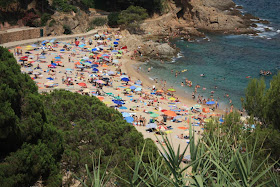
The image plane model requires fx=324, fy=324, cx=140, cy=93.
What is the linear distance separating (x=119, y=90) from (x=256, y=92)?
16.1m

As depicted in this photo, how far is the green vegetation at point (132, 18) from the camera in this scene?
54.3 meters

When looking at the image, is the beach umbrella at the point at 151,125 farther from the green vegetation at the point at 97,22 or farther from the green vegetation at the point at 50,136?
the green vegetation at the point at 97,22

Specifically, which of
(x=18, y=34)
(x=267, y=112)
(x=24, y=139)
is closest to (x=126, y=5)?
(x=18, y=34)

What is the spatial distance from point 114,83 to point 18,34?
16531mm

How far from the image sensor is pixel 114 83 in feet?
117

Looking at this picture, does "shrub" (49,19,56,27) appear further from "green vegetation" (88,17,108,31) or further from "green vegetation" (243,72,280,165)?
"green vegetation" (243,72,280,165)

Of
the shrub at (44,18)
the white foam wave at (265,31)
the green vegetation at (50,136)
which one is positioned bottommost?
the white foam wave at (265,31)

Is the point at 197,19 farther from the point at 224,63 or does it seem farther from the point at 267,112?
the point at 267,112

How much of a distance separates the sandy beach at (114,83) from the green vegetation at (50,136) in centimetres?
867

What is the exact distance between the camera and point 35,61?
1485 inches

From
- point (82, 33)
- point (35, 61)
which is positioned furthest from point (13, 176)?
point (82, 33)

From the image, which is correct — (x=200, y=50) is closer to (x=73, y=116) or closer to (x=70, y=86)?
(x=70, y=86)

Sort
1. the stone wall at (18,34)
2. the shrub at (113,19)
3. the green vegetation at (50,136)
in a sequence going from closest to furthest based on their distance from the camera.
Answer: the green vegetation at (50,136)
the stone wall at (18,34)
the shrub at (113,19)

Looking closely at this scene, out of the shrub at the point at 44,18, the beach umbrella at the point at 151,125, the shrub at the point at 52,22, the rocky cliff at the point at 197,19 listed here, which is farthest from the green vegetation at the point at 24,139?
the rocky cliff at the point at 197,19
